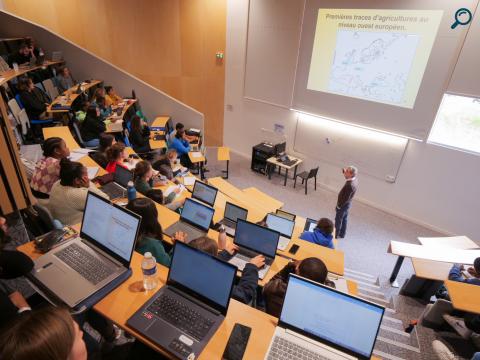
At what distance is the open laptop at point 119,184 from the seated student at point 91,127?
7.12ft

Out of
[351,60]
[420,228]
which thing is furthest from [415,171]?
[351,60]

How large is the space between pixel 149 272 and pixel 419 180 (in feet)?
17.9

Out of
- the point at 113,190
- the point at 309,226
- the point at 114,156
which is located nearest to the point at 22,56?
the point at 114,156

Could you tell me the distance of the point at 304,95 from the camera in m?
6.47

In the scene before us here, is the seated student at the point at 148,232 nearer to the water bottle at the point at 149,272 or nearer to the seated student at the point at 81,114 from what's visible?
the water bottle at the point at 149,272

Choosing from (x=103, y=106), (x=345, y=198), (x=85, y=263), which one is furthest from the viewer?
(x=103, y=106)

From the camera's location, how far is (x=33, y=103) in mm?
5438

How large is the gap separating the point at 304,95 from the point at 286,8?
187cm

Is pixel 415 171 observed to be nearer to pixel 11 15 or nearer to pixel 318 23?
pixel 318 23

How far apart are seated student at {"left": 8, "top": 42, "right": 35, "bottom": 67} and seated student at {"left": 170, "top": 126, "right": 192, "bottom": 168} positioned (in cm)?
359

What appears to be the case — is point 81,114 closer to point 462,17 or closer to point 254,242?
point 254,242

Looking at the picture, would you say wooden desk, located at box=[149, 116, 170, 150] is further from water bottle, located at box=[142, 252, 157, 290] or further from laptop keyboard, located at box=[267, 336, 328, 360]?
laptop keyboard, located at box=[267, 336, 328, 360]

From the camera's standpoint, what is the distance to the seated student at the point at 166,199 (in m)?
3.61

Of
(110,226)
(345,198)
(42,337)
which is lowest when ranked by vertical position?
(345,198)
